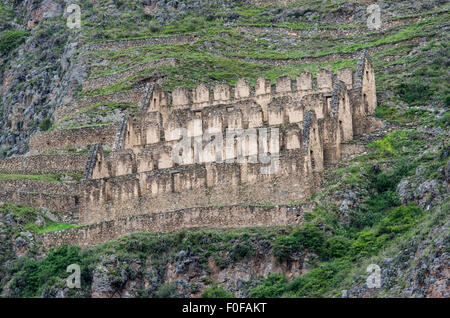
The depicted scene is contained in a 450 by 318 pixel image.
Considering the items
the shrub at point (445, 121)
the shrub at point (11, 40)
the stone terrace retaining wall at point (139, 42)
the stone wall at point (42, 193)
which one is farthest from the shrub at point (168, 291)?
the shrub at point (11, 40)

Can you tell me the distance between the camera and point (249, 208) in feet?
190

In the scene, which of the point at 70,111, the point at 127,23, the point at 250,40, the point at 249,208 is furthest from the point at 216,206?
the point at 127,23

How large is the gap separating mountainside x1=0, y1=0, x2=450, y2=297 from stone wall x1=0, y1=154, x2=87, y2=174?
14 cm

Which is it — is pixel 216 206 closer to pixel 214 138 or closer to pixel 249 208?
pixel 249 208

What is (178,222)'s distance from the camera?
58719mm

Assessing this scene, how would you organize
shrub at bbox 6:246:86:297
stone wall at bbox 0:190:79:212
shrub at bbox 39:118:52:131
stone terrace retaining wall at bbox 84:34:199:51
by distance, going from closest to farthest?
shrub at bbox 6:246:86:297, stone wall at bbox 0:190:79:212, shrub at bbox 39:118:52:131, stone terrace retaining wall at bbox 84:34:199:51

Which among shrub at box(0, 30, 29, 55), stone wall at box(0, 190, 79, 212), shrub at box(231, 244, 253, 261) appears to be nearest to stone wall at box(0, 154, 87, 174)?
stone wall at box(0, 190, 79, 212)

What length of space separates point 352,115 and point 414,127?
307 centimetres

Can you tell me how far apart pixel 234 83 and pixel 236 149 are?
523 inches

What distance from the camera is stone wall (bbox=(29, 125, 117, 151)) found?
71062 millimetres

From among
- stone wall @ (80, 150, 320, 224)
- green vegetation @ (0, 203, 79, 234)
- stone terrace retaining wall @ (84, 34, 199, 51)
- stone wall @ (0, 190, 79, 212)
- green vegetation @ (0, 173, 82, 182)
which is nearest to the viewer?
stone wall @ (80, 150, 320, 224)

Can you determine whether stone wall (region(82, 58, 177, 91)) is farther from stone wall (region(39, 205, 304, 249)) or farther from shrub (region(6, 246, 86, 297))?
shrub (region(6, 246, 86, 297))

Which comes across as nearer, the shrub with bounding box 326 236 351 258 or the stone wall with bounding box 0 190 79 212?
the shrub with bounding box 326 236 351 258

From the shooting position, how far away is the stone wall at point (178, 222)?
2254 inches
